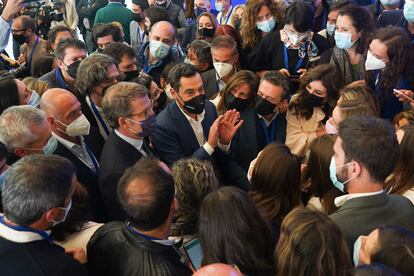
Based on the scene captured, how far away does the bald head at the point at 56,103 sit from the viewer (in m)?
2.67

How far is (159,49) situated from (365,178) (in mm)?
2755

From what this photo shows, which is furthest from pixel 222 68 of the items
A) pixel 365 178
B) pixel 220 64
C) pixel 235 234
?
pixel 235 234

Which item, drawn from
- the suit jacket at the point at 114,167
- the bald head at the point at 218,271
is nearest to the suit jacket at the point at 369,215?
the bald head at the point at 218,271

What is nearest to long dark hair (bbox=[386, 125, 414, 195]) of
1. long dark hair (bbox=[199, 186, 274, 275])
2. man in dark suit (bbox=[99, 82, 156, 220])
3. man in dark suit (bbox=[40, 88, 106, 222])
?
long dark hair (bbox=[199, 186, 274, 275])

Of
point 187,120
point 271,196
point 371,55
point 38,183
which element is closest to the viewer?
point 38,183

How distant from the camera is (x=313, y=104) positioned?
3.26 metres

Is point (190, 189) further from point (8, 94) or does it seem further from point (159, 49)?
point (159, 49)

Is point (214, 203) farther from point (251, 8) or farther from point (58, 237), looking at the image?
point (251, 8)

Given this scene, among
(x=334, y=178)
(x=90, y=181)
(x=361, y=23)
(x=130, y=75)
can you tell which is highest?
(x=361, y=23)

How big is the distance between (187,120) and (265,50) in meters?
1.56

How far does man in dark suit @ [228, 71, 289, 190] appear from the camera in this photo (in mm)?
3133

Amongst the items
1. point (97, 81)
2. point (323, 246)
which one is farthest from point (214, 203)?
point (97, 81)

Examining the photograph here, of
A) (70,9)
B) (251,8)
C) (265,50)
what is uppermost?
(251,8)

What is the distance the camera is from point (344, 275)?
1.47 meters
